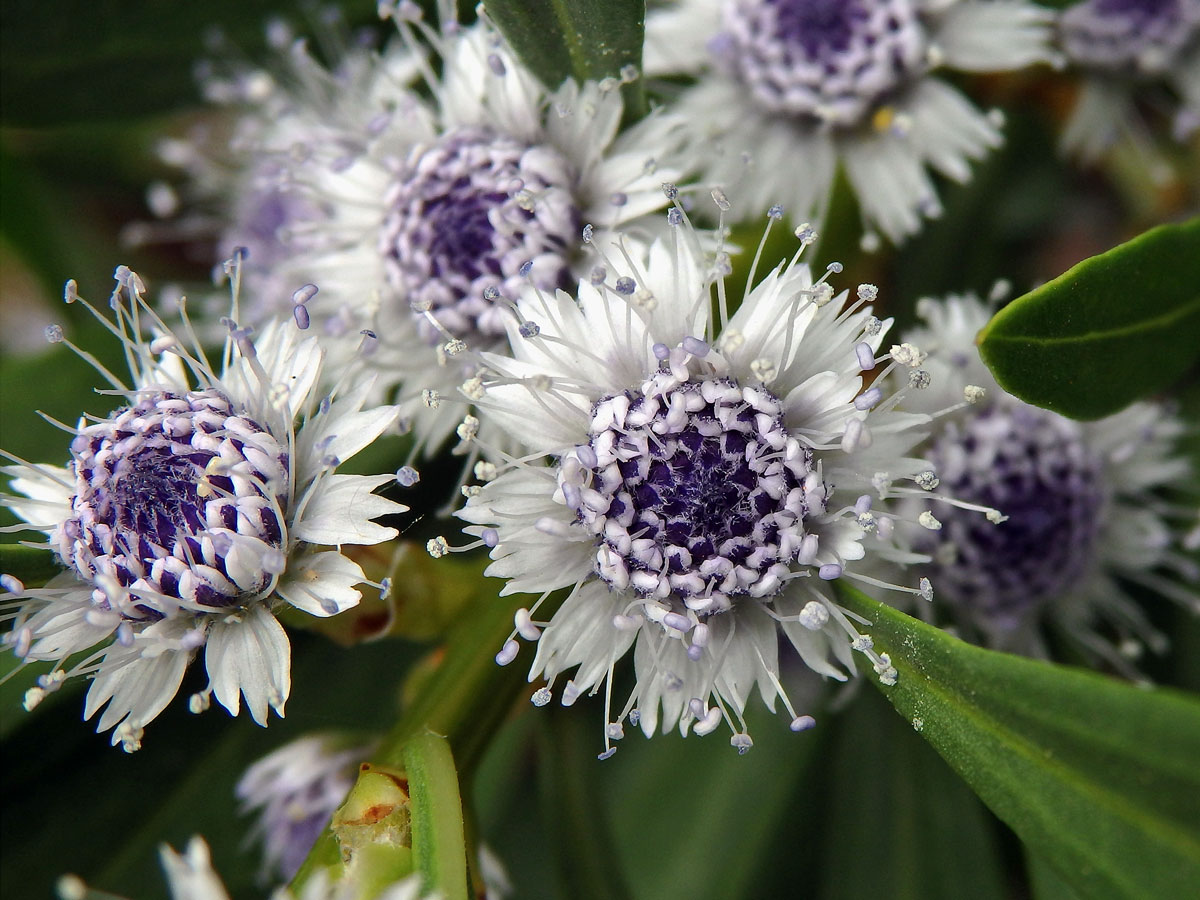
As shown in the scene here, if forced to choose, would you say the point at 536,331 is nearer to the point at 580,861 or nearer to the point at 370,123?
the point at 370,123

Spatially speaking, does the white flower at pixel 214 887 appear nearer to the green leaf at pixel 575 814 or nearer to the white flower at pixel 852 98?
the green leaf at pixel 575 814

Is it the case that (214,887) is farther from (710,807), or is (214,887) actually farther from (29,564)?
(710,807)

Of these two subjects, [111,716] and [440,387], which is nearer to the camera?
[111,716]

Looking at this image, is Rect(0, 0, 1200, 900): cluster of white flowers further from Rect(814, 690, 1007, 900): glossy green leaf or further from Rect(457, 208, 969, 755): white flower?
Rect(814, 690, 1007, 900): glossy green leaf

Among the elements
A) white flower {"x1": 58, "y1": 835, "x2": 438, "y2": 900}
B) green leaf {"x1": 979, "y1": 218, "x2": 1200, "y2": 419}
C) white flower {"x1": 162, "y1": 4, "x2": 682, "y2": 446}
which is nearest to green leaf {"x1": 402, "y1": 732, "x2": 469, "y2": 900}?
white flower {"x1": 58, "y1": 835, "x2": 438, "y2": 900}

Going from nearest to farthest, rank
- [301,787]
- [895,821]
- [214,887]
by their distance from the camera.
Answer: [214,887]
[301,787]
[895,821]

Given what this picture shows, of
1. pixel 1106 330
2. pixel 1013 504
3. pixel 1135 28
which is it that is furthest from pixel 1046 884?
pixel 1135 28

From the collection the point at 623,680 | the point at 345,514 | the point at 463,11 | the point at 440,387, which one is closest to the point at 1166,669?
the point at 623,680
